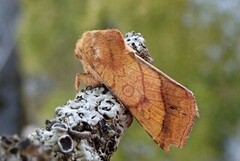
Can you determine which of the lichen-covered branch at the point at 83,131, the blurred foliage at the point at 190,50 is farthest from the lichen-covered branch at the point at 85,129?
the blurred foliage at the point at 190,50

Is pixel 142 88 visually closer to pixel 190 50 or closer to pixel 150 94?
pixel 150 94

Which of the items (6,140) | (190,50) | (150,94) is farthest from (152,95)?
(190,50)

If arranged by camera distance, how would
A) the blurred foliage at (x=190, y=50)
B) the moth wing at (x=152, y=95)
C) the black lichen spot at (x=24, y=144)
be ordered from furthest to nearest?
the blurred foliage at (x=190, y=50) < the moth wing at (x=152, y=95) < the black lichen spot at (x=24, y=144)

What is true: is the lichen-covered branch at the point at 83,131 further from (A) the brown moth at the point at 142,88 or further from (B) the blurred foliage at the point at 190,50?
(B) the blurred foliage at the point at 190,50

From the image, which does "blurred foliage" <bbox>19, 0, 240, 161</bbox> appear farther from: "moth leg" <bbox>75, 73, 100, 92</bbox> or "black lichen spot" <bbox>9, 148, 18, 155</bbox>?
"black lichen spot" <bbox>9, 148, 18, 155</bbox>

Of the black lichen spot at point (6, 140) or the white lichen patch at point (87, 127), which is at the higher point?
the black lichen spot at point (6, 140)

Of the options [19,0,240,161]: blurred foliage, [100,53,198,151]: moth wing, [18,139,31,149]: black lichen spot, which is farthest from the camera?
[19,0,240,161]: blurred foliage

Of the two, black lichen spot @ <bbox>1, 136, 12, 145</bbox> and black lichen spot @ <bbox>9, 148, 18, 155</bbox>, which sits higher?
black lichen spot @ <bbox>1, 136, 12, 145</bbox>

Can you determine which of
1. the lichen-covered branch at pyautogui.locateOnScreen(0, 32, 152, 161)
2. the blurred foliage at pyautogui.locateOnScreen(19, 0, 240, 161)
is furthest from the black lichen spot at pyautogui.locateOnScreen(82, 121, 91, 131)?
the blurred foliage at pyautogui.locateOnScreen(19, 0, 240, 161)
